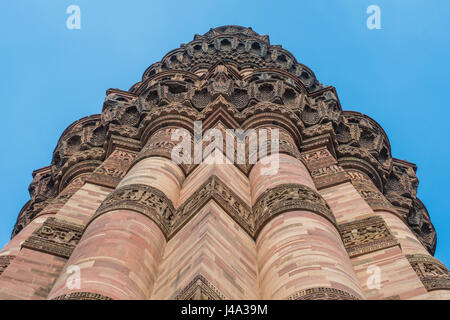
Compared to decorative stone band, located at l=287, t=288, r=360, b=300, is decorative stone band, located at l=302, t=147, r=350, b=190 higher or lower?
higher

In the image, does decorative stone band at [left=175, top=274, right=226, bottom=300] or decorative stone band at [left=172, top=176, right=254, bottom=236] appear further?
decorative stone band at [left=172, top=176, right=254, bottom=236]

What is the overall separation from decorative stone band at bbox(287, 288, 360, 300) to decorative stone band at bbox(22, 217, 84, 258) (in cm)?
439

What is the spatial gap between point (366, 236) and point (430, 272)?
154 centimetres

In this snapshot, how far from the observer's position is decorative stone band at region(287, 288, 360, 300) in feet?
21.4

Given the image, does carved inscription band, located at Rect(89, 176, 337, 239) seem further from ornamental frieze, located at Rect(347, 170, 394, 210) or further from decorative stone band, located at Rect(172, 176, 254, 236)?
ornamental frieze, located at Rect(347, 170, 394, 210)

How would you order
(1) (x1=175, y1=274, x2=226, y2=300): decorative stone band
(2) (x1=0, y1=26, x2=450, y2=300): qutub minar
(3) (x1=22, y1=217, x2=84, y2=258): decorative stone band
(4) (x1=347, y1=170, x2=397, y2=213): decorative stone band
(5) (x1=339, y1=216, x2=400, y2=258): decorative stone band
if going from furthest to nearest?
(4) (x1=347, y1=170, x2=397, y2=213): decorative stone band, (3) (x1=22, y1=217, x2=84, y2=258): decorative stone band, (5) (x1=339, y1=216, x2=400, y2=258): decorative stone band, (2) (x1=0, y1=26, x2=450, y2=300): qutub minar, (1) (x1=175, y1=274, x2=226, y2=300): decorative stone band

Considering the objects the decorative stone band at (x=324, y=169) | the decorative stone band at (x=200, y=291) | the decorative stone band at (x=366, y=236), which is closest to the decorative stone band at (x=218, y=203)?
the decorative stone band at (x=366, y=236)

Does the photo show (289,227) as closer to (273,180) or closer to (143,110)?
(273,180)

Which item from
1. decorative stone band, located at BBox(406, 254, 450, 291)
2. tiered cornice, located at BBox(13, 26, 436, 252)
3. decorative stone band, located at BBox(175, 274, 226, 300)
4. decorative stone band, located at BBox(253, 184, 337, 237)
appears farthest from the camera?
tiered cornice, located at BBox(13, 26, 436, 252)

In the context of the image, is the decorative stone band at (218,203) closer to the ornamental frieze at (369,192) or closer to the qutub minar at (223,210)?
the qutub minar at (223,210)

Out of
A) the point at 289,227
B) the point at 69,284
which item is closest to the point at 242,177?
the point at 289,227

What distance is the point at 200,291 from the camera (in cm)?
617

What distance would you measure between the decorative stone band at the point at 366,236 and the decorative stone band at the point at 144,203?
292cm

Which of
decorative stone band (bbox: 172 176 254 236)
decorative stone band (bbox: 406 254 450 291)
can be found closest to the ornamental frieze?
decorative stone band (bbox: 406 254 450 291)
